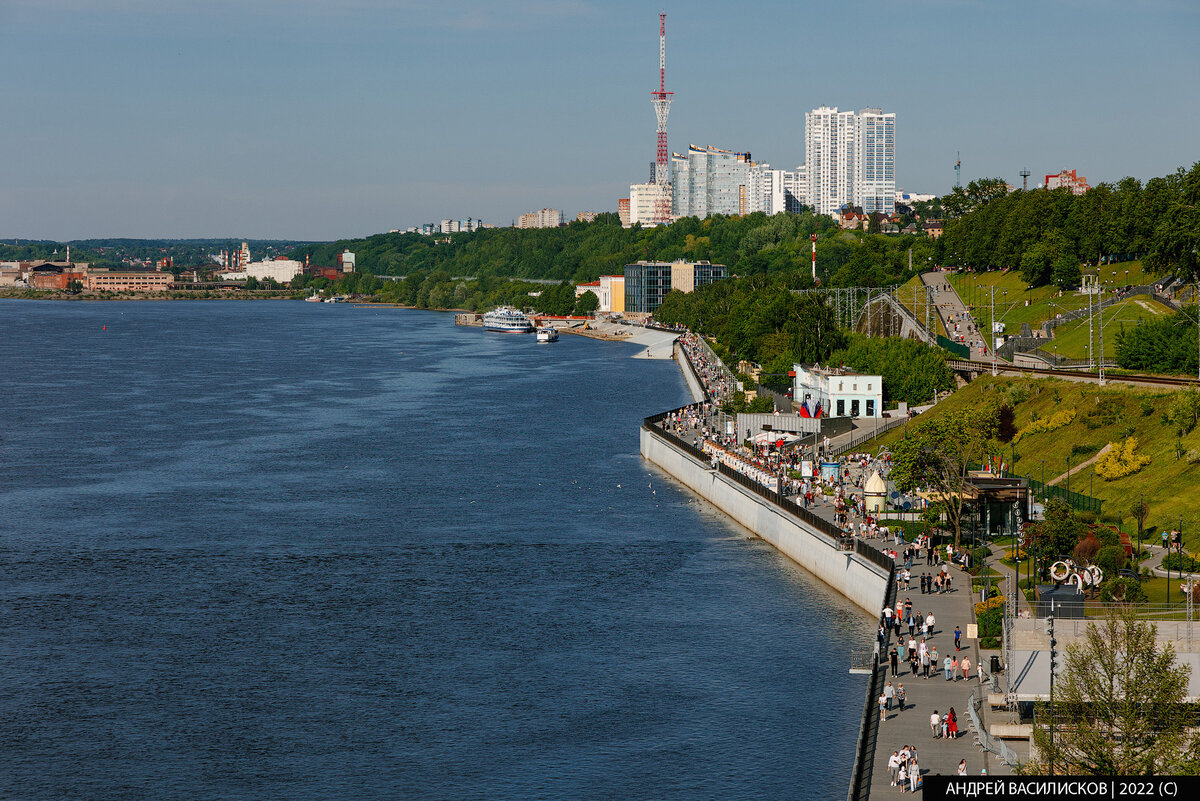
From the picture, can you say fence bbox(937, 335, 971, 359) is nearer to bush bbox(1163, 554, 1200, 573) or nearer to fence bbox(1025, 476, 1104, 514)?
fence bbox(1025, 476, 1104, 514)

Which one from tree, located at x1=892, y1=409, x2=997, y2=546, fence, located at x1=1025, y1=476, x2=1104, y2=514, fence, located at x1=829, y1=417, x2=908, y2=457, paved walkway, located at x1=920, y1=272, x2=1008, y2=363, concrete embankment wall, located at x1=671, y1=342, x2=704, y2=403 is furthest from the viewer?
concrete embankment wall, located at x1=671, y1=342, x2=704, y2=403

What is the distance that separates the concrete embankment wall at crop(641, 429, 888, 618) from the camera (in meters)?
53.1

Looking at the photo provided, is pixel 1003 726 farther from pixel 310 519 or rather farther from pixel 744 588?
pixel 310 519

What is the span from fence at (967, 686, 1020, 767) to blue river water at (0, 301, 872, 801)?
4.33 metres

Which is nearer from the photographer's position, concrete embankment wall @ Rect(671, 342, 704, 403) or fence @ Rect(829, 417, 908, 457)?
fence @ Rect(829, 417, 908, 457)

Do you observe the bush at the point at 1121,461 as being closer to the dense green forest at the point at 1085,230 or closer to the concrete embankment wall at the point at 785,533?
the concrete embankment wall at the point at 785,533

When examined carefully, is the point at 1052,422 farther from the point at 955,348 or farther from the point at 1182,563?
the point at 955,348

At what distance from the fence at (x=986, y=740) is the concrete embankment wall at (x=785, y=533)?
42.7 ft

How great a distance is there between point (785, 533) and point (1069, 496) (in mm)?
13174

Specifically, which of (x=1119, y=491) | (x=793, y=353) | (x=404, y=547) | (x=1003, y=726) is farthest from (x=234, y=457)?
(x=1003, y=726)

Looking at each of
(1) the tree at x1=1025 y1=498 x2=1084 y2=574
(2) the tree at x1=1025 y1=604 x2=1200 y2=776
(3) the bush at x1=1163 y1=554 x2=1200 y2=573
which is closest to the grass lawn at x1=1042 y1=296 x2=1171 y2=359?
(1) the tree at x1=1025 y1=498 x2=1084 y2=574

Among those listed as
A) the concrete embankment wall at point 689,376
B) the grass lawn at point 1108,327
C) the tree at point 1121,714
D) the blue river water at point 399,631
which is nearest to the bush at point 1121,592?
the blue river water at point 399,631

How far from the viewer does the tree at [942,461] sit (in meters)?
56.2

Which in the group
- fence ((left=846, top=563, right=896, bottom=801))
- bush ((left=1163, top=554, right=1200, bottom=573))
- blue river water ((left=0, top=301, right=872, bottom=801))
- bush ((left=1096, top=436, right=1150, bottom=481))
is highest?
bush ((left=1096, top=436, right=1150, bottom=481))
